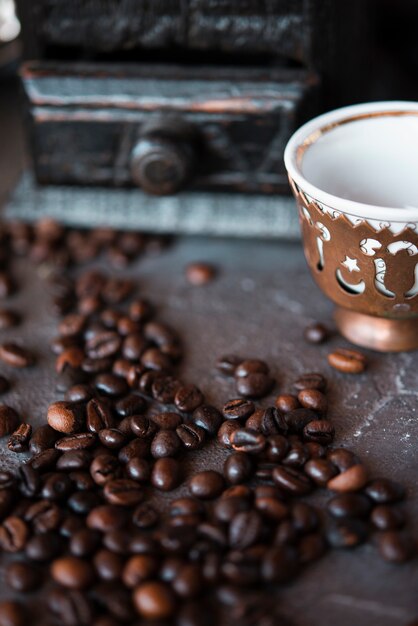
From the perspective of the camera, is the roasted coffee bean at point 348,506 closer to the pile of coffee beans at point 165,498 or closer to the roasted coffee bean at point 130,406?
the pile of coffee beans at point 165,498

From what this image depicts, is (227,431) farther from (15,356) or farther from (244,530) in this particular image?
(15,356)

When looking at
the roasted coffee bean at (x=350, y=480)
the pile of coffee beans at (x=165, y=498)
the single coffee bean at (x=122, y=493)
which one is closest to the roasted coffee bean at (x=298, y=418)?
the pile of coffee beans at (x=165, y=498)

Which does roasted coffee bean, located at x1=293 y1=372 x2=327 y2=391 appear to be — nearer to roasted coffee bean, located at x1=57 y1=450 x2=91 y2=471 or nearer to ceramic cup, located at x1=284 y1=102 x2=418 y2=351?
ceramic cup, located at x1=284 y1=102 x2=418 y2=351

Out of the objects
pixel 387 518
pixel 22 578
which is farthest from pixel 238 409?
pixel 22 578

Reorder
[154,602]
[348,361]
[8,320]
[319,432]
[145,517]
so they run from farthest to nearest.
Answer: [8,320]
[348,361]
[319,432]
[145,517]
[154,602]

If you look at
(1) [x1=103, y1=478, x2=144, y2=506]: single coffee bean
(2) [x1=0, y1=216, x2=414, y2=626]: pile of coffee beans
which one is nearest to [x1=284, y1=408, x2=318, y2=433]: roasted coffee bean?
(2) [x1=0, y1=216, x2=414, y2=626]: pile of coffee beans

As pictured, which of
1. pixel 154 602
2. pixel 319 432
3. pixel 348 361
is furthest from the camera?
pixel 348 361

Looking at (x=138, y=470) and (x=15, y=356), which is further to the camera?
(x=15, y=356)
